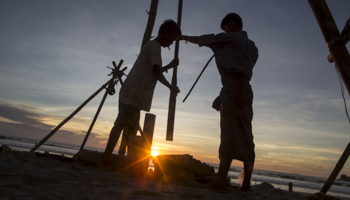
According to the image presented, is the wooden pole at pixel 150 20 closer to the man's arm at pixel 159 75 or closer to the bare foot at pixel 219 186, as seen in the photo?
the man's arm at pixel 159 75

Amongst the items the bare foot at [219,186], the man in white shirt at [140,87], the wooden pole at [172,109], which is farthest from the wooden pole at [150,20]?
the bare foot at [219,186]

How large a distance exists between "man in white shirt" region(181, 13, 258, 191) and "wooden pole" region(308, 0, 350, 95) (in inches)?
41.4

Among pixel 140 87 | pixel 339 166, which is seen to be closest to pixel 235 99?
pixel 140 87

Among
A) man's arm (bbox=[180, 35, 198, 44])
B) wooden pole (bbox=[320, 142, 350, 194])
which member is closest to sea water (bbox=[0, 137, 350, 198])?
wooden pole (bbox=[320, 142, 350, 194])

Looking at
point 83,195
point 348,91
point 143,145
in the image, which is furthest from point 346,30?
point 83,195

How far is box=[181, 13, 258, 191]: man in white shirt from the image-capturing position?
258 cm

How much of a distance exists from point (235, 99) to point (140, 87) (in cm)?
139

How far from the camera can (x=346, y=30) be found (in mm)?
2756

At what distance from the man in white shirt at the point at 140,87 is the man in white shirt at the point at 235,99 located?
718 millimetres

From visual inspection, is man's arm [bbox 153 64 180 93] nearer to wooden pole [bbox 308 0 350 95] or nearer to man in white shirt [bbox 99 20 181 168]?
man in white shirt [bbox 99 20 181 168]

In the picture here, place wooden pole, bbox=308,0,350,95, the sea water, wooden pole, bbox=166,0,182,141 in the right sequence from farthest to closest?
the sea water
wooden pole, bbox=166,0,182,141
wooden pole, bbox=308,0,350,95

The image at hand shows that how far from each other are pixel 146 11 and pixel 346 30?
→ 4.26 meters

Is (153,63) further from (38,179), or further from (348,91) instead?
(348,91)

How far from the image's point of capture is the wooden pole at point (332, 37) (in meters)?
2.73
